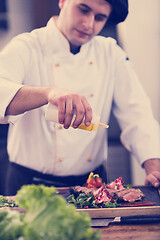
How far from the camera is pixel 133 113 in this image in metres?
2.05

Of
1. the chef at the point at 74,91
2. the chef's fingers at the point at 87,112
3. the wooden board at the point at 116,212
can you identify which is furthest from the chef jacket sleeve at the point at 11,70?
the wooden board at the point at 116,212

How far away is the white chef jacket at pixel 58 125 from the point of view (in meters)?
1.89

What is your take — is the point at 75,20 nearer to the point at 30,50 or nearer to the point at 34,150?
the point at 30,50

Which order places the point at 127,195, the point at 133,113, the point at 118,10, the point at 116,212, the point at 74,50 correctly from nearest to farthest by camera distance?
the point at 116,212, the point at 127,195, the point at 118,10, the point at 74,50, the point at 133,113

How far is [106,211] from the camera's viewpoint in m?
1.29

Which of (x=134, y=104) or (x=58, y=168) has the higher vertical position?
(x=134, y=104)

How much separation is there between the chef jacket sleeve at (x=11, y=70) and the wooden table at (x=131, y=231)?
25.5 inches

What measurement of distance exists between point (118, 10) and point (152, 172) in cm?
84

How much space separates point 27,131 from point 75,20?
2.09ft

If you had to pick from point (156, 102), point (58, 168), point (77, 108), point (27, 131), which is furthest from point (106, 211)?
point (156, 102)

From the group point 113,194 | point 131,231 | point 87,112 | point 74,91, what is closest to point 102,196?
point 113,194

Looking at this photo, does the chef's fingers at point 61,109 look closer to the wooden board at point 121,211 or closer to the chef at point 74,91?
the wooden board at point 121,211

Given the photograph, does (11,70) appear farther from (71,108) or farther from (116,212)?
(116,212)

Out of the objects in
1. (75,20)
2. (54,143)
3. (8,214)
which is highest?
(75,20)
